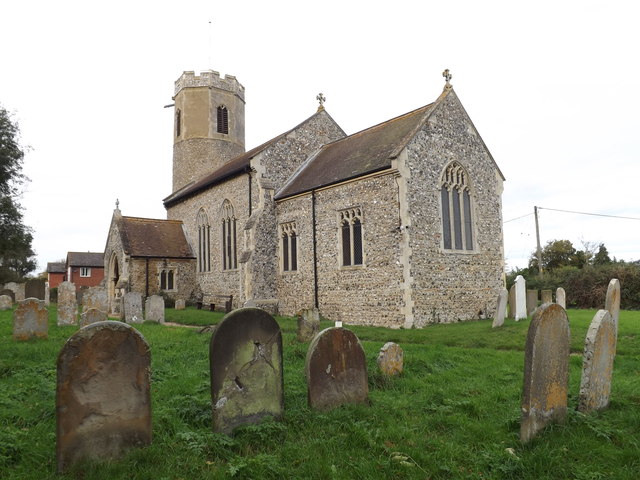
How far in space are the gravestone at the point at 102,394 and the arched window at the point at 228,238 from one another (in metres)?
16.8

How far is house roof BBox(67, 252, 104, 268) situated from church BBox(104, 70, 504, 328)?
29648 mm

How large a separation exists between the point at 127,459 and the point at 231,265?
57.7 ft

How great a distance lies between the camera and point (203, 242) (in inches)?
945

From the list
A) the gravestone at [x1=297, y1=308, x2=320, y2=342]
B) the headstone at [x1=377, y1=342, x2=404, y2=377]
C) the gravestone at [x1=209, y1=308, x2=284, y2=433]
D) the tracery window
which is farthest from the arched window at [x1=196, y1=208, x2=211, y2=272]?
the gravestone at [x1=209, y1=308, x2=284, y2=433]

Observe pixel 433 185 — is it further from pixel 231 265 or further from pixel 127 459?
pixel 127 459

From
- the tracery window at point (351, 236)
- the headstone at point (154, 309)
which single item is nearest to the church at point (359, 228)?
the tracery window at point (351, 236)

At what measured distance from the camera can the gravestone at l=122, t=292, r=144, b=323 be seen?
14578 mm

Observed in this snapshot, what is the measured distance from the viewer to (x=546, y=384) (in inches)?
184

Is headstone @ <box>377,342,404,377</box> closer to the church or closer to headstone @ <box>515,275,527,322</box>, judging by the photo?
the church

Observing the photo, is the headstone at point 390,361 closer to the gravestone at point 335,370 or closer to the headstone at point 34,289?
the gravestone at point 335,370

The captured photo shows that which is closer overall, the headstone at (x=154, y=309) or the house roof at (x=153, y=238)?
the headstone at (x=154, y=309)

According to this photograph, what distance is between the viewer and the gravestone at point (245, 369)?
15.5 ft

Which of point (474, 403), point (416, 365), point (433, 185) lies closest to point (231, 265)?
point (433, 185)

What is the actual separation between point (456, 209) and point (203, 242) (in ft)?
44.2
